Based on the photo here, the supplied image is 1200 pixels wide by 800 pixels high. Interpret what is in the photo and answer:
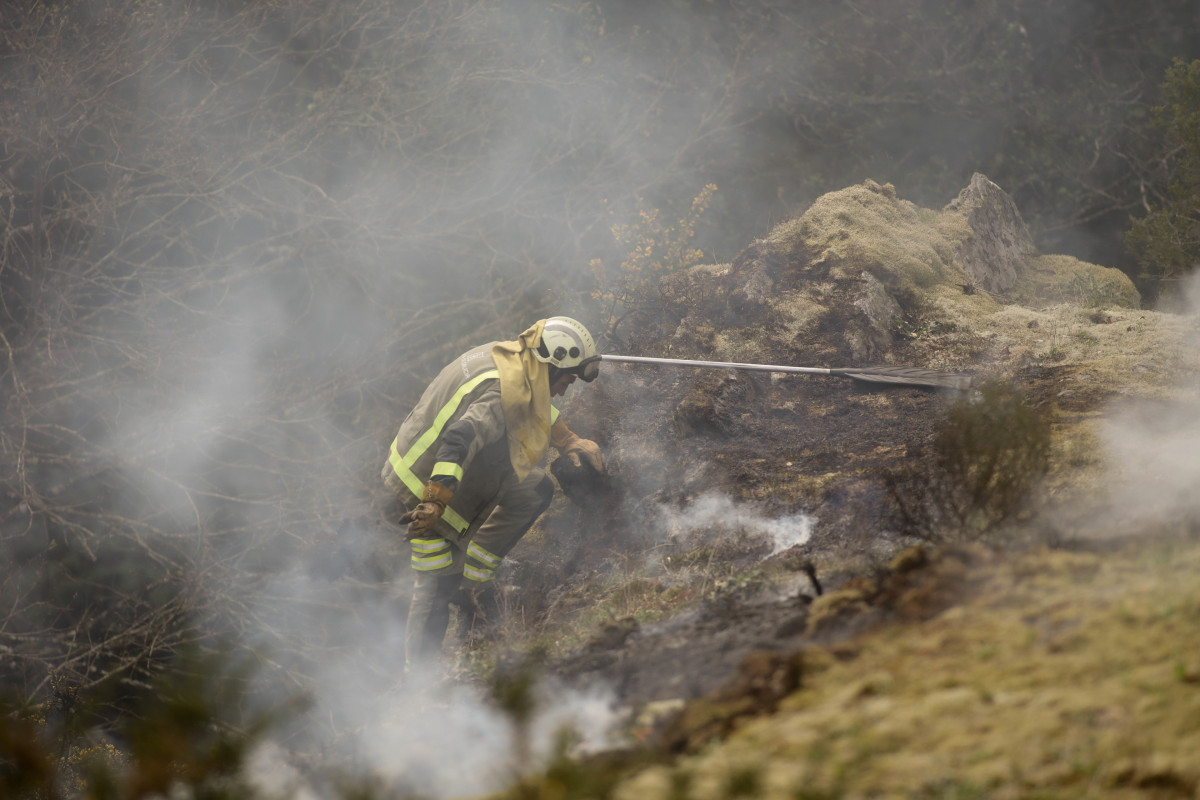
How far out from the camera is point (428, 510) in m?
4.30

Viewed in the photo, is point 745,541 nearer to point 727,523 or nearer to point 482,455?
point 727,523

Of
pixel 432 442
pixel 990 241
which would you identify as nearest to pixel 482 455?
pixel 432 442

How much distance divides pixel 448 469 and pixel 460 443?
0.17 m

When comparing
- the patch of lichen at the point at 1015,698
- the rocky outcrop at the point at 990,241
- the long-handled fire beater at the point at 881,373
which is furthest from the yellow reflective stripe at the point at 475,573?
the rocky outcrop at the point at 990,241

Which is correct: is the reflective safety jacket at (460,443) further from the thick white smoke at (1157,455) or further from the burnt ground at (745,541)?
the thick white smoke at (1157,455)

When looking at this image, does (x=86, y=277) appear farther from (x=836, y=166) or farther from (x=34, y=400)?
(x=836, y=166)

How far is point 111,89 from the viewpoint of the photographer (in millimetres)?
9375

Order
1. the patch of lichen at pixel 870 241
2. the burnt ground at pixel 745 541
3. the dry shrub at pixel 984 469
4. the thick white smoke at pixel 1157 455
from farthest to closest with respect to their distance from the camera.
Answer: the patch of lichen at pixel 870 241
the dry shrub at pixel 984 469
the thick white smoke at pixel 1157 455
the burnt ground at pixel 745 541

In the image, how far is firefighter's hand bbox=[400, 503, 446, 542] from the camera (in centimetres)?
428

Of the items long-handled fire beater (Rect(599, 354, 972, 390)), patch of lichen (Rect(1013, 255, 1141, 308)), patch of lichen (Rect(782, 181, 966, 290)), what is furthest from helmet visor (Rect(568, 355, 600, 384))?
patch of lichen (Rect(1013, 255, 1141, 308))

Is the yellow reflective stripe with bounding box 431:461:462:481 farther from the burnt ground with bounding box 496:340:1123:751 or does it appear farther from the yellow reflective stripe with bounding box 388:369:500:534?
the burnt ground with bounding box 496:340:1123:751

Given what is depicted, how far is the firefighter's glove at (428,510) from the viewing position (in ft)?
14.1

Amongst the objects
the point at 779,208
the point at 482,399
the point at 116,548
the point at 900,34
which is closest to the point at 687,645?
the point at 482,399

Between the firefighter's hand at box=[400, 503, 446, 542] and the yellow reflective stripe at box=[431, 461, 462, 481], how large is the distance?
0.18 metres
